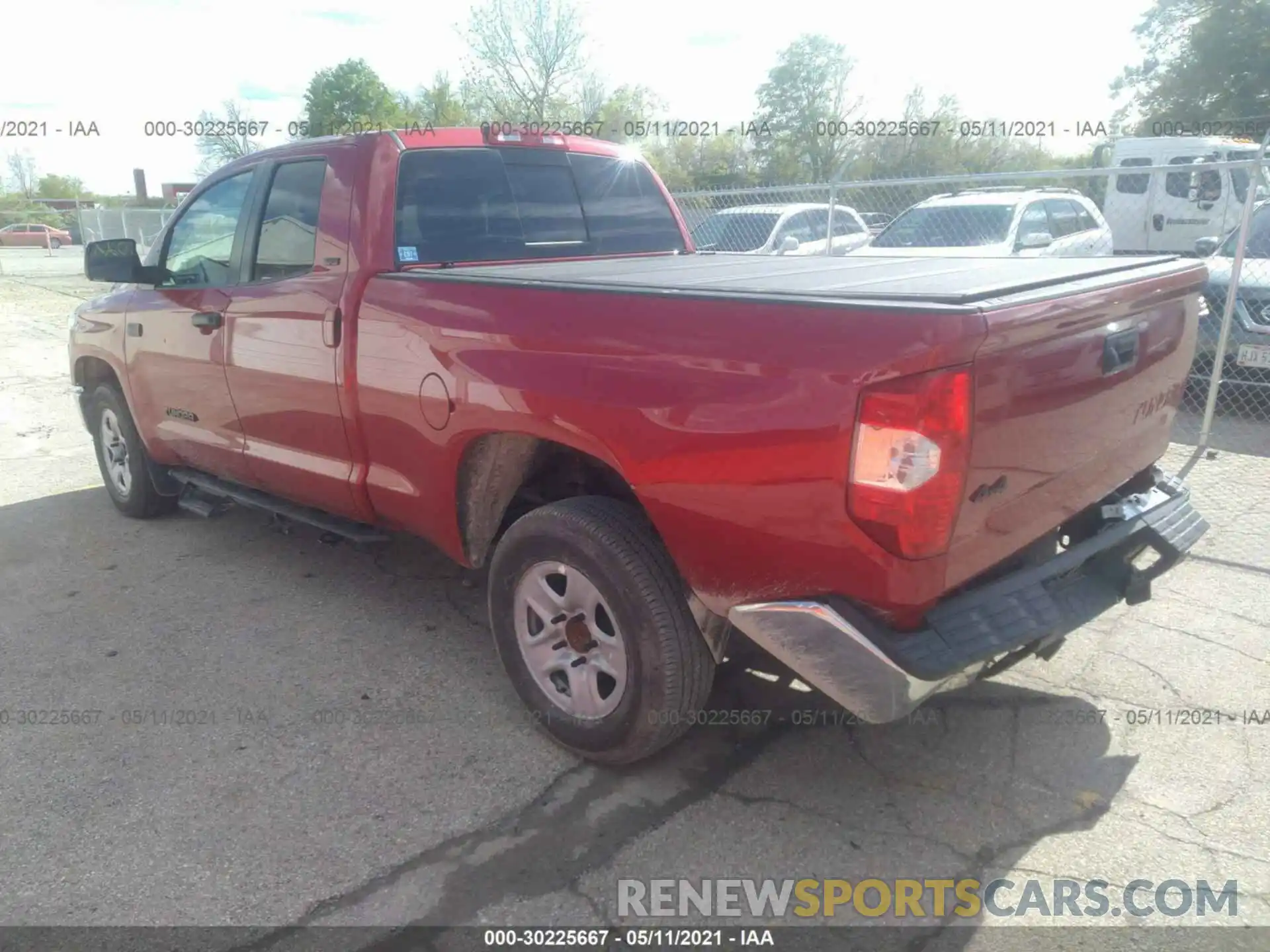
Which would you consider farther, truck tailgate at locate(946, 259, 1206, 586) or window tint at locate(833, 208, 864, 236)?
window tint at locate(833, 208, 864, 236)

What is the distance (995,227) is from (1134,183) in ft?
28.6

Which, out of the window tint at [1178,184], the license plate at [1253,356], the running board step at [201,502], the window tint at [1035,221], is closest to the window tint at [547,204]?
the running board step at [201,502]

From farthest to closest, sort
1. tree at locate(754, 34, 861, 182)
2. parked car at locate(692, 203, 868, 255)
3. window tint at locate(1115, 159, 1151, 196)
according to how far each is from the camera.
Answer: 1. tree at locate(754, 34, 861, 182)
2. window tint at locate(1115, 159, 1151, 196)
3. parked car at locate(692, 203, 868, 255)

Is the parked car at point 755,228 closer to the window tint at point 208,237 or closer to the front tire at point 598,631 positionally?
the window tint at point 208,237

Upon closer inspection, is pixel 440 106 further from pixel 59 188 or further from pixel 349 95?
pixel 59 188

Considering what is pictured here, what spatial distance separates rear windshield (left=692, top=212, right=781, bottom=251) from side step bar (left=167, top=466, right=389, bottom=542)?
25.3 feet

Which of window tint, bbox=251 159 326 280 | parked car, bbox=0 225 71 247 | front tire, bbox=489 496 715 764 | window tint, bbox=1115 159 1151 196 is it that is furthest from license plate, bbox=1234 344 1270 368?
parked car, bbox=0 225 71 247

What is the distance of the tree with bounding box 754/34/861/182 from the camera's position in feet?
132

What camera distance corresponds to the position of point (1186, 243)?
15344mm

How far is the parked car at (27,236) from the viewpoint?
42.2 meters

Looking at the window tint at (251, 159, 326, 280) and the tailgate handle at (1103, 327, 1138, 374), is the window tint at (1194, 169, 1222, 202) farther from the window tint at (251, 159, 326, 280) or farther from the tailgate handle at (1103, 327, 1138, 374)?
the window tint at (251, 159, 326, 280)

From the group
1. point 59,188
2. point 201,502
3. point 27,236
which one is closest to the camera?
point 201,502

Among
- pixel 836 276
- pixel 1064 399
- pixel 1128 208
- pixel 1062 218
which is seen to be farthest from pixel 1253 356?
pixel 1128 208

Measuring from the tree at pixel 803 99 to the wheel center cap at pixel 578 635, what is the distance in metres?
39.2
